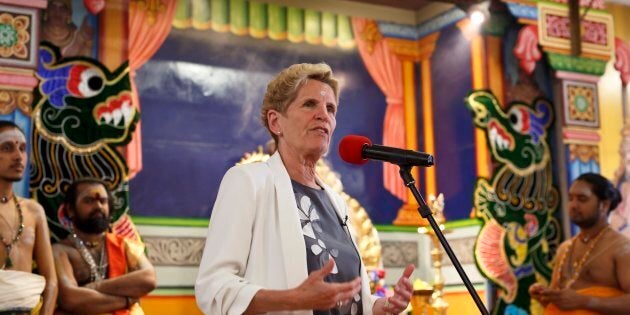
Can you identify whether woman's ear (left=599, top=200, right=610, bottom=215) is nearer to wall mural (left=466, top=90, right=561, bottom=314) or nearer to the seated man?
wall mural (left=466, top=90, right=561, bottom=314)

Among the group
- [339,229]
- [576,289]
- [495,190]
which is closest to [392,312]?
[339,229]

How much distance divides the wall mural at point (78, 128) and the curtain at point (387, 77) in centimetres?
247

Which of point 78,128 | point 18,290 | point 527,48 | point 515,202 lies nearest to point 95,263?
point 18,290

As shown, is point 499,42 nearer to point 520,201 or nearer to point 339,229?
point 520,201

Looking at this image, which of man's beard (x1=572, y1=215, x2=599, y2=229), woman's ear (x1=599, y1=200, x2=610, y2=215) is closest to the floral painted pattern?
man's beard (x1=572, y1=215, x2=599, y2=229)

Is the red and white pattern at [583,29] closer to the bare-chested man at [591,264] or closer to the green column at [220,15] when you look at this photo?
the bare-chested man at [591,264]

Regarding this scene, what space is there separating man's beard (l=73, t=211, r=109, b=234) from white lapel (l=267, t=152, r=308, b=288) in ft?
11.2

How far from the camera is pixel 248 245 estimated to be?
256 cm

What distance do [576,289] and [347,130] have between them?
2641mm

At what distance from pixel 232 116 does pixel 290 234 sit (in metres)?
4.93

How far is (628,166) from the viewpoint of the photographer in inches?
315

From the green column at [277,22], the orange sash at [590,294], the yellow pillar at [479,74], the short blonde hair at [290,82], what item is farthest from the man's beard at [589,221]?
the short blonde hair at [290,82]

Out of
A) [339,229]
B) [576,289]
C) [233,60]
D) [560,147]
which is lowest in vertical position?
[576,289]

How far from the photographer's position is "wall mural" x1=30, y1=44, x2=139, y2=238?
20.5 ft
